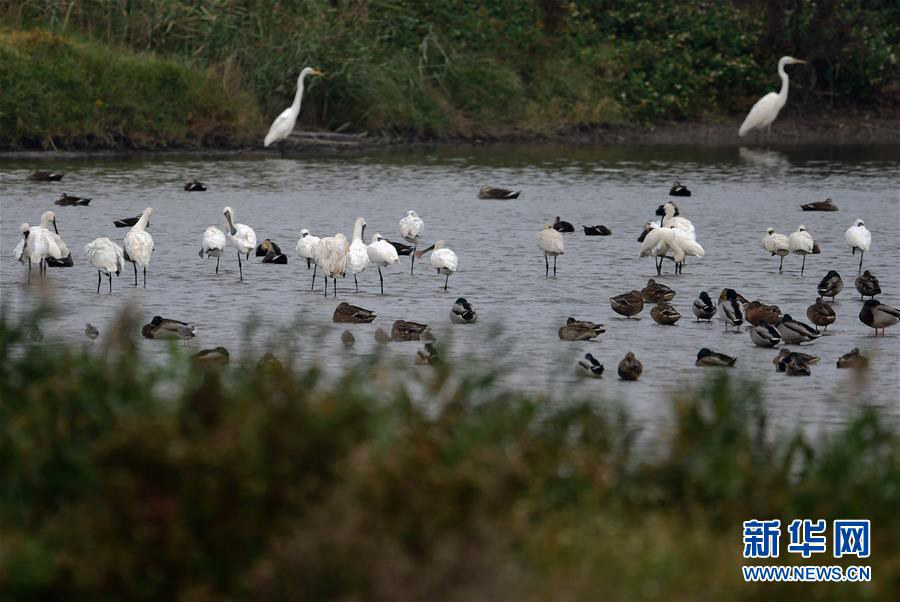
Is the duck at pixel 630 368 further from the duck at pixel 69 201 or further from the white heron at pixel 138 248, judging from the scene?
the duck at pixel 69 201

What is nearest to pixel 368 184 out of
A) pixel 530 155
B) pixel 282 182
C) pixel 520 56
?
pixel 282 182

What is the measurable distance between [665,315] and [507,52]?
72.7ft

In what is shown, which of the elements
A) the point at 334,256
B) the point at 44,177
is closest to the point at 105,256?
the point at 334,256

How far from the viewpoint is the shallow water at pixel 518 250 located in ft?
40.5

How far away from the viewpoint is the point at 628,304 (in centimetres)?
1433

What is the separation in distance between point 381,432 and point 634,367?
5675 mm

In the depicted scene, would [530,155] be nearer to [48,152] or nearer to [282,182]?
[282,182]

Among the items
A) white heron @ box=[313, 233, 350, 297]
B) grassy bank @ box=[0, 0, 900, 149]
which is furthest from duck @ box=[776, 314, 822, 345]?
grassy bank @ box=[0, 0, 900, 149]

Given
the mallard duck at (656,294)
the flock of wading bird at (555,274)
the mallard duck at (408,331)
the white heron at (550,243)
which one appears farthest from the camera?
the white heron at (550,243)

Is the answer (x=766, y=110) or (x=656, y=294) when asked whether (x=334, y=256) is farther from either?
(x=766, y=110)

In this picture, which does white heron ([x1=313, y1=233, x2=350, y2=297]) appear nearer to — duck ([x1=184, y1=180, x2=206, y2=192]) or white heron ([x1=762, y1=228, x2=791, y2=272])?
white heron ([x1=762, y1=228, x2=791, y2=272])

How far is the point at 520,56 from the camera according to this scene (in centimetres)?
3556

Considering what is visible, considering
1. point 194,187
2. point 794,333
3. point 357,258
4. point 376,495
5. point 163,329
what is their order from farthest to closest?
point 194,187, point 357,258, point 794,333, point 163,329, point 376,495

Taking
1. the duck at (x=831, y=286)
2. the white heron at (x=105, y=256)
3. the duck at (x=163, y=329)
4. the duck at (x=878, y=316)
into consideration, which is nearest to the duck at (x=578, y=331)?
the duck at (x=878, y=316)
